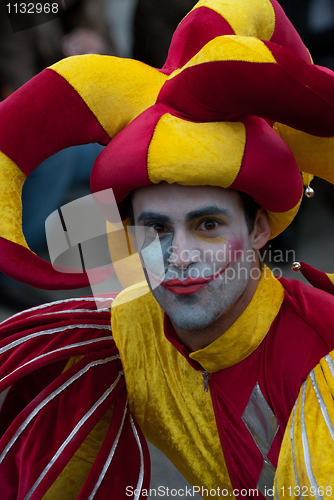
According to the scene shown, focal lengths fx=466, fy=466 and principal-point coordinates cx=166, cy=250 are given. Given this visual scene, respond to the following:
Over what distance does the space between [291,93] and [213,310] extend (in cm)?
47

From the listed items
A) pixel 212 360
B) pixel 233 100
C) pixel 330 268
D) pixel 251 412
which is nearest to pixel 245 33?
pixel 233 100

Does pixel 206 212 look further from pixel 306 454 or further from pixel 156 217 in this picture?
pixel 306 454

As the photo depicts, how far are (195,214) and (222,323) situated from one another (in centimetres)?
30

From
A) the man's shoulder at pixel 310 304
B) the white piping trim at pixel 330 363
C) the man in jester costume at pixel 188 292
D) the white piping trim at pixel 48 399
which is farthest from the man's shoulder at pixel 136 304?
the white piping trim at pixel 330 363

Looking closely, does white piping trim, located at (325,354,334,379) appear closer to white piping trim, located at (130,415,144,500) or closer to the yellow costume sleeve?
the yellow costume sleeve

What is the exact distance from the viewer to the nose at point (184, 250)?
99 cm

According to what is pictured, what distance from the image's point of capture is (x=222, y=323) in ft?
3.69
